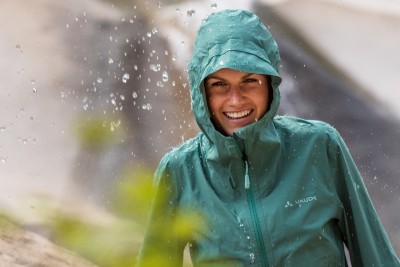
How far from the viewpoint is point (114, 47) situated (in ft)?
16.1

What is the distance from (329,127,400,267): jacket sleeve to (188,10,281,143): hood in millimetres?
229

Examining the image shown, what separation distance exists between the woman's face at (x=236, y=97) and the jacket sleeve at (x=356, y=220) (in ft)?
0.75

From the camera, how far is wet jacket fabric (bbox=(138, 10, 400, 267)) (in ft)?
A: 5.82

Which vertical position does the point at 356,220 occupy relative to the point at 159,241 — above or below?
above

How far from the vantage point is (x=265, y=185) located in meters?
1.83

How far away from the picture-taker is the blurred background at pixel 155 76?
15.8ft

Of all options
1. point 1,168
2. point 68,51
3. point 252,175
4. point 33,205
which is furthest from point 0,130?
point 33,205

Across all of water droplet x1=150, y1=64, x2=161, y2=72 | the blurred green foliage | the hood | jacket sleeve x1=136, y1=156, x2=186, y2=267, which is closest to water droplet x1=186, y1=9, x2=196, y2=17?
water droplet x1=150, y1=64, x2=161, y2=72

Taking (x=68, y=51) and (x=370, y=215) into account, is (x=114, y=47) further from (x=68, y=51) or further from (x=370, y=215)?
(x=370, y=215)

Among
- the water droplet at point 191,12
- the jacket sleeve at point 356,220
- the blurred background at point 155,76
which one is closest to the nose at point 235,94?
the jacket sleeve at point 356,220

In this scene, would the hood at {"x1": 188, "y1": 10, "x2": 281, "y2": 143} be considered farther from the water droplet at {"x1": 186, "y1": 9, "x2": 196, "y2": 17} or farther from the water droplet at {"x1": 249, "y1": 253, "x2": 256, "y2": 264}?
the water droplet at {"x1": 186, "y1": 9, "x2": 196, "y2": 17}

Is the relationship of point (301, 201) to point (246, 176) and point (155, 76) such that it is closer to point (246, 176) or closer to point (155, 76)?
point (246, 176)

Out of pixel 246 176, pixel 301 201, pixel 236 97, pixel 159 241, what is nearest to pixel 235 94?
pixel 236 97

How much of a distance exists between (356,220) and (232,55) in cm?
55
